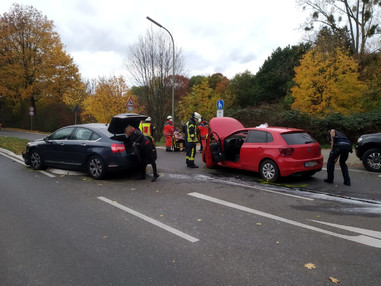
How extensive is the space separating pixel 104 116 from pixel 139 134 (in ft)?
62.2

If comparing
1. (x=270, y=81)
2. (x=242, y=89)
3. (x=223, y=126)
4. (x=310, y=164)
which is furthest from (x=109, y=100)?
(x=242, y=89)

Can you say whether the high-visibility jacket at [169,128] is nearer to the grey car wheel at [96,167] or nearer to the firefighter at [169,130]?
the firefighter at [169,130]

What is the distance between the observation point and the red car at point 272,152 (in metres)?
7.34

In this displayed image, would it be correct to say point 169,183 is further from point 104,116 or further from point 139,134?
point 104,116

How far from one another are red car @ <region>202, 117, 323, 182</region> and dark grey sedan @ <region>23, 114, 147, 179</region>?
8.93 ft

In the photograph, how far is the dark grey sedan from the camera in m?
7.78

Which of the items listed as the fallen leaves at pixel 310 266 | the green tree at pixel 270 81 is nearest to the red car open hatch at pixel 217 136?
the fallen leaves at pixel 310 266

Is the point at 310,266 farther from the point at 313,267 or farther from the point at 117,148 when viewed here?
the point at 117,148

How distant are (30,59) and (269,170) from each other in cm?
3778

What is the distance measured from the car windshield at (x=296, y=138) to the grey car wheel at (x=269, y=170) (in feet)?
2.24

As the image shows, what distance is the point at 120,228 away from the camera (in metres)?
4.57

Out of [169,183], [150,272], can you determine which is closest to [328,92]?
[169,183]

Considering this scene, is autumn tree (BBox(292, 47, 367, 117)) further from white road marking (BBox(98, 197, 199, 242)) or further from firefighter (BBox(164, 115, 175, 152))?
white road marking (BBox(98, 197, 199, 242))

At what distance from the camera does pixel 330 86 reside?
20.3 meters
